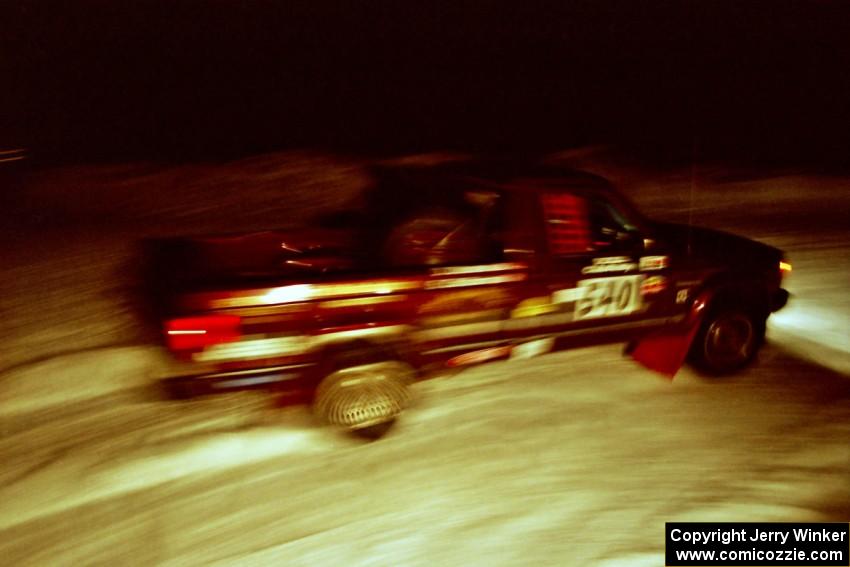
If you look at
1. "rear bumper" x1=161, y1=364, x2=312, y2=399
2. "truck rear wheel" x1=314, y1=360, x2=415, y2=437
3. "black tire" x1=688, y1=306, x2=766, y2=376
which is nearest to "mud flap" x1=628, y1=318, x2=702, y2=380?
"black tire" x1=688, y1=306, x2=766, y2=376

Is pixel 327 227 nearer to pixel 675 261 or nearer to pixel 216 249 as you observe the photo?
pixel 216 249

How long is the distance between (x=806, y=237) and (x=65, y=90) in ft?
69.5

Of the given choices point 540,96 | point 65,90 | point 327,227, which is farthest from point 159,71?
point 327,227

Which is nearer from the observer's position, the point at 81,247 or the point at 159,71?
the point at 81,247

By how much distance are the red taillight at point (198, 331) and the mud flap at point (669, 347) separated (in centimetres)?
304

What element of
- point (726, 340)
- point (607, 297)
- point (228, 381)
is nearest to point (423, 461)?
point (228, 381)

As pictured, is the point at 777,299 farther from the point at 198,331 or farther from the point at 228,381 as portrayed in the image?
the point at 198,331

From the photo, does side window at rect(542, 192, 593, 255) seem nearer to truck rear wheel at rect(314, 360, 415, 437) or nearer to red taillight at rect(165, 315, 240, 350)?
truck rear wheel at rect(314, 360, 415, 437)

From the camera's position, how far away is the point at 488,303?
421 centimetres

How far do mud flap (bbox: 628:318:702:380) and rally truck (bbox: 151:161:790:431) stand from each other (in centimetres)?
1

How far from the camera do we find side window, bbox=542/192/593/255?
4.32 m

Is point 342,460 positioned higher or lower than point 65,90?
lower

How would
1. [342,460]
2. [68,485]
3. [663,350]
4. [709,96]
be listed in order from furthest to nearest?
[709,96] → [663,350] → [342,460] → [68,485]

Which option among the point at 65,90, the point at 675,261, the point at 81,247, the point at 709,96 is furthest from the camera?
the point at 709,96
